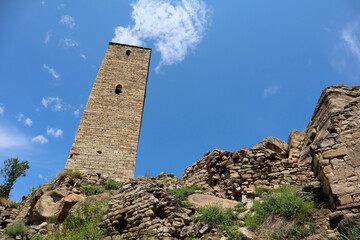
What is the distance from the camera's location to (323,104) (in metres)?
9.33

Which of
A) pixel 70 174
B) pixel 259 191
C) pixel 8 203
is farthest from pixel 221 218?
pixel 8 203

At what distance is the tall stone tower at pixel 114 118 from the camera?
11.8m

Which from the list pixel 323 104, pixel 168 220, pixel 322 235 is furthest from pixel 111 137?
pixel 322 235

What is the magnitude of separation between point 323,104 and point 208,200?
5488 millimetres

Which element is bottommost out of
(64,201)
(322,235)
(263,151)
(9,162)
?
(322,235)

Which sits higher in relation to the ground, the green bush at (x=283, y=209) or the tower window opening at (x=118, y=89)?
the tower window opening at (x=118, y=89)

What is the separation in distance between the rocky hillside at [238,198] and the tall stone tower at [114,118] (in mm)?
1280

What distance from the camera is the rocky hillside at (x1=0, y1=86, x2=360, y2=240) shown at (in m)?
5.12

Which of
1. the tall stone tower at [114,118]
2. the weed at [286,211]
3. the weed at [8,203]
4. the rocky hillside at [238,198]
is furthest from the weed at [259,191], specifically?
the weed at [8,203]

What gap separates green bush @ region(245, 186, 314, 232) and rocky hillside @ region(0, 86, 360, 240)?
20 mm

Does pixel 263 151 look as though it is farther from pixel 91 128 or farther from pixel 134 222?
pixel 91 128

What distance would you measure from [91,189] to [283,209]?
6.65 meters

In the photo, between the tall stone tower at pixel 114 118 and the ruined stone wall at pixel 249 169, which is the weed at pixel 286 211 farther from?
the tall stone tower at pixel 114 118

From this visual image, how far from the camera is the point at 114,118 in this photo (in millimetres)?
13273
